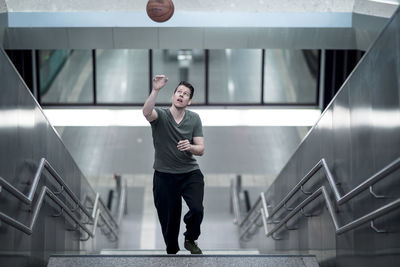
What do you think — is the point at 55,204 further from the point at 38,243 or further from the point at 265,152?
the point at 265,152

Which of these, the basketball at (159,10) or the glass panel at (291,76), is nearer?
the basketball at (159,10)

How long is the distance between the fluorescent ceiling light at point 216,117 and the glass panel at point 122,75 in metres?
0.42

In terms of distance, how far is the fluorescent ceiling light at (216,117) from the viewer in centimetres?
1330

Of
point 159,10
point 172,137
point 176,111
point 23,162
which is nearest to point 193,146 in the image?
point 172,137

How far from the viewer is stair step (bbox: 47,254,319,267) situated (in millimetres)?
5539

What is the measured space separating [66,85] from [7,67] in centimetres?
941

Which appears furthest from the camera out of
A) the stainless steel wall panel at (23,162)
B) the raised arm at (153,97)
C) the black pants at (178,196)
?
the black pants at (178,196)

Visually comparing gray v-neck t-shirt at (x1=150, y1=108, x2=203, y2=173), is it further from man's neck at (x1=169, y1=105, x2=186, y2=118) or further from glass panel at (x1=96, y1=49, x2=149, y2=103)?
glass panel at (x1=96, y1=49, x2=149, y2=103)

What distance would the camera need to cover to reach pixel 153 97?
5.51 metres

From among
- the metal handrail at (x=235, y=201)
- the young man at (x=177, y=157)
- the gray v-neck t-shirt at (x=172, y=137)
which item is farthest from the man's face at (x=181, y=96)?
the metal handrail at (x=235, y=201)

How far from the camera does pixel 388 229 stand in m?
4.24

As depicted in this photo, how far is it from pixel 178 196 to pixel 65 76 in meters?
8.52

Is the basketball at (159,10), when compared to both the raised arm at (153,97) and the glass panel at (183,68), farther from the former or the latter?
the glass panel at (183,68)

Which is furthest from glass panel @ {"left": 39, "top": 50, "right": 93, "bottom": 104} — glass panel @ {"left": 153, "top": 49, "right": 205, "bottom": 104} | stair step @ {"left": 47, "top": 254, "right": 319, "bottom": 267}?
stair step @ {"left": 47, "top": 254, "right": 319, "bottom": 267}
